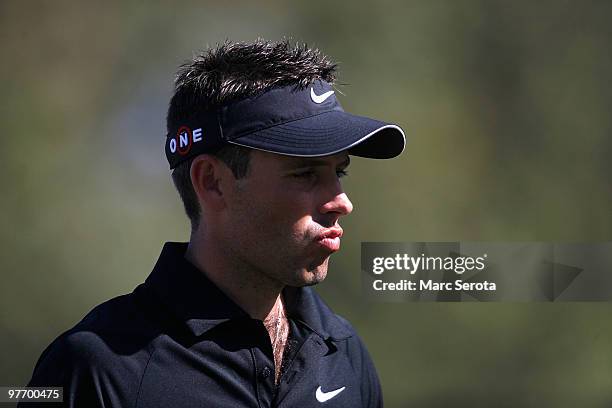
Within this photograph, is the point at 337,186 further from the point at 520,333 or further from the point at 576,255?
the point at 520,333

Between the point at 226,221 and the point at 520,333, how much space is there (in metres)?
2.90

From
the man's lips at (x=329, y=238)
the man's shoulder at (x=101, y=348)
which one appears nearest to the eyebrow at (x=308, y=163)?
the man's lips at (x=329, y=238)

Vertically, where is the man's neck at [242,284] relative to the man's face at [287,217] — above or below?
below

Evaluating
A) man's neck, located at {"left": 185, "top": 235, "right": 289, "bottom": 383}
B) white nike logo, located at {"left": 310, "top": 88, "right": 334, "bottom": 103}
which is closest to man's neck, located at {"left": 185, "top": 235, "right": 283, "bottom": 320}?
man's neck, located at {"left": 185, "top": 235, "right": 289, "bottom": 383}

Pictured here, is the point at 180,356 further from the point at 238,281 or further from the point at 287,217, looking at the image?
the point at 287,217

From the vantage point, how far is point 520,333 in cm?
406

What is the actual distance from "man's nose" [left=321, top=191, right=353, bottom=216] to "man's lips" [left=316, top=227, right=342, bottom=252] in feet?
0.11

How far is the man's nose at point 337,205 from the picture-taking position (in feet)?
4.68

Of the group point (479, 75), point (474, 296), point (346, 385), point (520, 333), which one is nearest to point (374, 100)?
point (479, 75)

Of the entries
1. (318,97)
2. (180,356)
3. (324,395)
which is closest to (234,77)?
(318,97)

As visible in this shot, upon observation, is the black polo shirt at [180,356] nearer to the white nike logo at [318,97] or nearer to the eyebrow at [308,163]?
the eyebrow at [308,163]

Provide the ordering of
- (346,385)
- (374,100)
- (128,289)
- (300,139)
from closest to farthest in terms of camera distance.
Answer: (300,139)
(346,385)
(128,289)
(374,100)

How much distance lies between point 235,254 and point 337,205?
195 mm

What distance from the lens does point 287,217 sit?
4.67 ft
